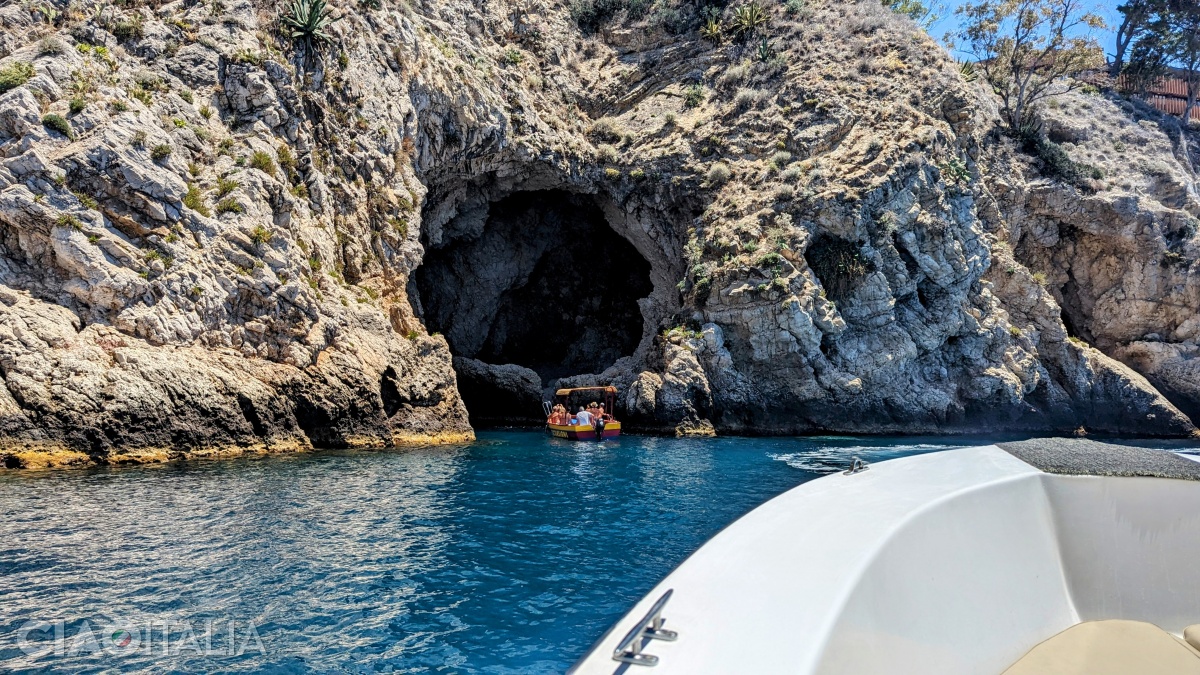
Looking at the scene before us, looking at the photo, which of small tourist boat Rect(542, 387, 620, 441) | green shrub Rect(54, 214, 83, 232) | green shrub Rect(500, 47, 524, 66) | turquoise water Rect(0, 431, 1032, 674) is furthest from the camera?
green shrub Rect(500, 47, 524, 66)

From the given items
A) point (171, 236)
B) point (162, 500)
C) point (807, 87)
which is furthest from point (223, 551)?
point (807, 87)

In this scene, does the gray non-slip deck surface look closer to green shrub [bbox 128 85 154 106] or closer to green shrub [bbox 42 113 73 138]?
green shrub [bbox 42 113 73 138]

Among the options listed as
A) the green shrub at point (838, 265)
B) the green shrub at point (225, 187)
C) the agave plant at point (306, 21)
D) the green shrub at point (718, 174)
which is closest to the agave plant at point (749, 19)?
the green shrub at point (718, 174)

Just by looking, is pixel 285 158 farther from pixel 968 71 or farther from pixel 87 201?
pixel 968 71

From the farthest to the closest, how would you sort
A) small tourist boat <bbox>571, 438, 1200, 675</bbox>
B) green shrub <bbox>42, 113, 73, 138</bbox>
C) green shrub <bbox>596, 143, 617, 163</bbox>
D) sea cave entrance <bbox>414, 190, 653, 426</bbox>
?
green shrub <bbox>596, 143, 617, 163</bbox>
sea cave entrance <bbox>414, 190, 653, 426</bbox>
green shrub <bbox>42, 113, 73, 138</bbox>
small tourist boat <bbox>571, 438, 1200, 675</bbox>

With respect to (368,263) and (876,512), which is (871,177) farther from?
(876,512)

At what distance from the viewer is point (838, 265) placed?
88.4 feet

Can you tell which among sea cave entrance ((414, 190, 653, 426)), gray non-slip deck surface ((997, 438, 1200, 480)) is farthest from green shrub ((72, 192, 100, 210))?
gray non-slip deck surface ((997, 438, 1200, 480))

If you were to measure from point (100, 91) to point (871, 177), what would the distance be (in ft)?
84.5

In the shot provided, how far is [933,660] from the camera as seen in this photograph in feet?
9.64

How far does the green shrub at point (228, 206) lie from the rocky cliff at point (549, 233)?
14cm

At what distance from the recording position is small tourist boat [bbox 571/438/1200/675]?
2.15 m

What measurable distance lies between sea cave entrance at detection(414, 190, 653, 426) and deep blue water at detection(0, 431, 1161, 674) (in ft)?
52.9

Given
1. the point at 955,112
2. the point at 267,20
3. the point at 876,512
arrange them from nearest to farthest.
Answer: the point at 876,512 < the point at 267,20 < the point at 955,112
